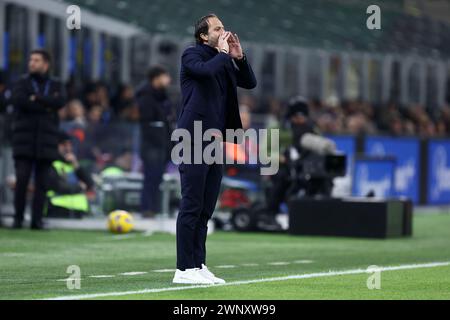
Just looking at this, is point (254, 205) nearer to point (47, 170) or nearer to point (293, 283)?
point (47, 170)

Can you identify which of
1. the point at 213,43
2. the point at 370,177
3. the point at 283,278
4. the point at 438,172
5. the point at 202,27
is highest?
the point at 202,27

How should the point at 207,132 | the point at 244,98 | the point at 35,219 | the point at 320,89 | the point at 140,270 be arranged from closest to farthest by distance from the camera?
the point at 207,132, the point at 140,270, the point at 35,219, the point at 244,98, the point at 320,89

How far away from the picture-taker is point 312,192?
22.0 m

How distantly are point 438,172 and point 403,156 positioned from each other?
3.84 ft

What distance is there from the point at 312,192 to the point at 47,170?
4265 millimetres

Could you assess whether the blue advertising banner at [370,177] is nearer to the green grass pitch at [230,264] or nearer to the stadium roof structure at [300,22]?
the green grass pitch at [230,264]

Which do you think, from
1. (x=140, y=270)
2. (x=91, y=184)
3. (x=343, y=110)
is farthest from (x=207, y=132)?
(x=343, y=110)

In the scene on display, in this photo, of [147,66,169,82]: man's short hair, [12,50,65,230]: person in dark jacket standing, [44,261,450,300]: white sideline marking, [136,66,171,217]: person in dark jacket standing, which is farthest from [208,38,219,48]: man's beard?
[147,66,169,82]: man's short hair

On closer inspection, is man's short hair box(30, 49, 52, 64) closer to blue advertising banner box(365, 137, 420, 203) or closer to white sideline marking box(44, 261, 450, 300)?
white sideline marking box(44, 261, 450, 300)

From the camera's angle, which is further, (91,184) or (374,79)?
(374,79)

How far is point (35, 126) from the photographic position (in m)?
19.8

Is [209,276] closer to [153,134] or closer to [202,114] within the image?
[202,114]

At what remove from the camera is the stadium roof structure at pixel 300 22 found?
93.5 ft

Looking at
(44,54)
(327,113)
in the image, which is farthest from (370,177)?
(44,54)
